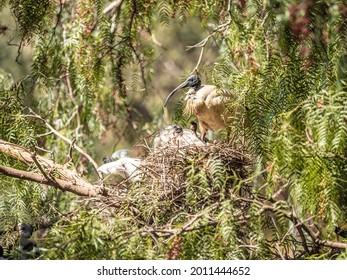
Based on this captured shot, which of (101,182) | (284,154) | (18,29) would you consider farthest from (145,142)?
(284,154)

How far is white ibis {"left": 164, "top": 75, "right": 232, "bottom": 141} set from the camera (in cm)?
554

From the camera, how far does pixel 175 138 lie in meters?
5.21

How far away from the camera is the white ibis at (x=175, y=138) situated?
5.18 m

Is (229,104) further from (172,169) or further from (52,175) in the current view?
(52,175)

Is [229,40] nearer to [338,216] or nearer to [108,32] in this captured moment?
[108,32]

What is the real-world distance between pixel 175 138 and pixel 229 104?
20.9 inches

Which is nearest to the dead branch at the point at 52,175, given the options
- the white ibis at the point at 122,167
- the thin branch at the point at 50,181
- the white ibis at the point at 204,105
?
the thin branch at the point at 50,181

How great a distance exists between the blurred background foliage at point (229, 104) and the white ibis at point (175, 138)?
11.7 inches

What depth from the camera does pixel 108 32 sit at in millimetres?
5512

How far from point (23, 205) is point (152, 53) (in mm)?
2161

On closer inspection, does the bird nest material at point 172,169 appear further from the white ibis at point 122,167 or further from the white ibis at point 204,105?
the white ibis at point 204,105

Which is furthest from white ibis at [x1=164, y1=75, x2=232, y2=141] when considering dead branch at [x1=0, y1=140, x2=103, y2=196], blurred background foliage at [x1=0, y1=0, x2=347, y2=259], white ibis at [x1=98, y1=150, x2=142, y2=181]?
dead branch at [x1=0, y1=140, x2=103, y2=196]

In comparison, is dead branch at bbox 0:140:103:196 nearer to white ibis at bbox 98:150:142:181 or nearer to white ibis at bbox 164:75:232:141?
white ibis at bbox 98:150:142:181

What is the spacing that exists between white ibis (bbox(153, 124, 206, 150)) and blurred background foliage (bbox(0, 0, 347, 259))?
30cm
